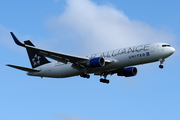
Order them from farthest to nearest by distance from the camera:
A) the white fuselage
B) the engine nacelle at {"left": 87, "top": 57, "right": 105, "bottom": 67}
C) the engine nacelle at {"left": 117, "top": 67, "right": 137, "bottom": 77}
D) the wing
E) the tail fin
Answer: the tail fin
the engine nacelle at {"left": 117, "top": 67, "right": 137, "bottom": 77}
the wing
the engine nacelle at {"left": 87, "top": 57, "right": 105, "bottom": 67}
the white fuselage

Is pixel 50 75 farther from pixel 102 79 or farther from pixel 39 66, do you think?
pixel 102 79

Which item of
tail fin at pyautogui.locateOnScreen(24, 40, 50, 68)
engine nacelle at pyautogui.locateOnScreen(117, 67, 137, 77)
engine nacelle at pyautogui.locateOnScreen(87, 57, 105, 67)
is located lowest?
engine nacelle at pyautogui.locateOnScreen(87, 57, 105, 67)

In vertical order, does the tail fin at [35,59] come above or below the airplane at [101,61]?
above

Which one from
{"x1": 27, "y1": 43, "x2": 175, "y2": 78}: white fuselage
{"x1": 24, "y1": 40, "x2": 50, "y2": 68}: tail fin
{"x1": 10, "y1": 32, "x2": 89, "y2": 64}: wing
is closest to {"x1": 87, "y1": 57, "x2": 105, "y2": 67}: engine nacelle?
{"x1": 27, "y1": 43, "x2": 175, "y2": 78}: white fuselage

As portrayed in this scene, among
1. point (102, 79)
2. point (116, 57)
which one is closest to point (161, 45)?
point (116, 57)

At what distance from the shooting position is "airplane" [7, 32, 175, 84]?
145ft

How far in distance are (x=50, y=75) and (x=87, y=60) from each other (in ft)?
26.8

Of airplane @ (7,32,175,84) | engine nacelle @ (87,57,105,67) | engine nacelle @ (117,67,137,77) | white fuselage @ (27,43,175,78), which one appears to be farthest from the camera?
engine nacelle @ (117,67,137,77)

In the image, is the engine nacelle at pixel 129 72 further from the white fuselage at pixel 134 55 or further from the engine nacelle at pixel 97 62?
the engine nacelle at pixel 97 62

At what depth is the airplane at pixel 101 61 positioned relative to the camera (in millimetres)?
44188

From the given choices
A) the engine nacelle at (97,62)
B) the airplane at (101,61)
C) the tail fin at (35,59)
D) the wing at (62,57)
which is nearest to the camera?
the airplane at (101,61)

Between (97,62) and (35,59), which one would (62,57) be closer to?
(97,62)

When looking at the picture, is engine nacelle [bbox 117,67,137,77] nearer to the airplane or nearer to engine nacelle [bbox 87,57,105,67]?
the airplane

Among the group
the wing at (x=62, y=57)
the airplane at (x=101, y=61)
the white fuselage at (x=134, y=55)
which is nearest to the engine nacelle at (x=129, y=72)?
the airplane at (x=101, y=61)
